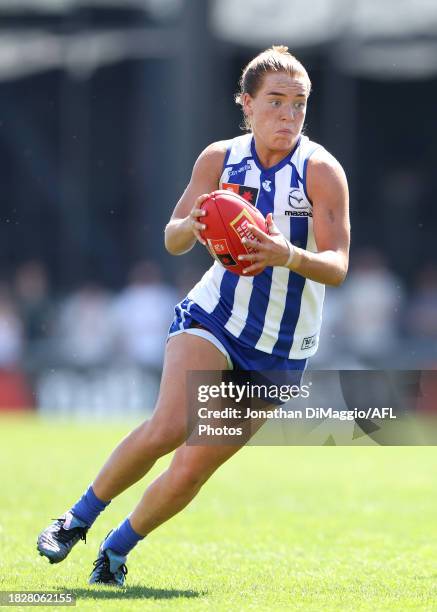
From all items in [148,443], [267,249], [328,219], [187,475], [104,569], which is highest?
[328,219]

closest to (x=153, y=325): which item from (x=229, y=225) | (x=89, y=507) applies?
(x=89, y=507)

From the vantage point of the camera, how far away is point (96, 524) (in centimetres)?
680

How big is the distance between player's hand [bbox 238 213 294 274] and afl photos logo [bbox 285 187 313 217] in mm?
406

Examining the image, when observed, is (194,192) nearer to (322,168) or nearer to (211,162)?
(211,162)

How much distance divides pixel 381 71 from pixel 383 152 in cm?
152

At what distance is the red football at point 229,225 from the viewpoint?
449 centimetres

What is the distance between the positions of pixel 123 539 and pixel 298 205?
59.4 inches

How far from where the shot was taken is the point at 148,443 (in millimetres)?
4848

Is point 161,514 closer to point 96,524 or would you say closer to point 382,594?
point 382,594

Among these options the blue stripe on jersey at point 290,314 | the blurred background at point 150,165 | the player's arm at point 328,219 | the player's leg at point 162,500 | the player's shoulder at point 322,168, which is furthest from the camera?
the blurred background at point 150,165

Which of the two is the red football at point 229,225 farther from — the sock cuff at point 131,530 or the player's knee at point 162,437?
the sock cuff at point 131,530

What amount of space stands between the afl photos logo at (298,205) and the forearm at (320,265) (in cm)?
24

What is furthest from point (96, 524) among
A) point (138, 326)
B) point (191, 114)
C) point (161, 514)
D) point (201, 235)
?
point (191, 114)

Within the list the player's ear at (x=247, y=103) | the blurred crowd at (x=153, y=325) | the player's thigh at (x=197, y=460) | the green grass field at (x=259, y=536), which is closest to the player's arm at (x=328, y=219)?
the player's ear at (x=247, y=103)
